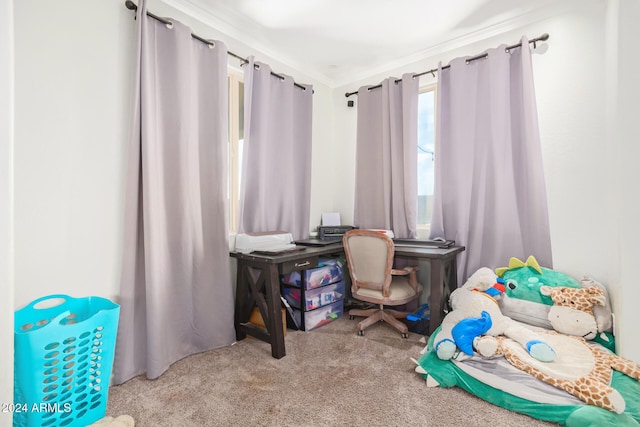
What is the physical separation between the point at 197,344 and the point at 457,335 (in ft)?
5.80

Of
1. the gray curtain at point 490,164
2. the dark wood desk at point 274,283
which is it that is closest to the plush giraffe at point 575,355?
the gray curtain at point 490,164

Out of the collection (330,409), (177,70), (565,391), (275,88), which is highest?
(275,88)

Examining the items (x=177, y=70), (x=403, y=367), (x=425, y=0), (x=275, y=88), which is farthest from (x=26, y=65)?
(x=403, y=367)

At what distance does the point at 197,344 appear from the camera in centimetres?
224

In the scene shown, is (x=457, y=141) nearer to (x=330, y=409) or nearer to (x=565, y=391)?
(x=565, y=391)

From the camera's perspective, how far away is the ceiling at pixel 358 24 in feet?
7.61

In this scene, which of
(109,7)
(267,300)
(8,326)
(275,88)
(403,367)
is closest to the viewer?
(8,326)

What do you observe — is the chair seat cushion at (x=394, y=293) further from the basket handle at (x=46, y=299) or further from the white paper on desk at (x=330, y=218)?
the basket handle at (x=46, y=299)

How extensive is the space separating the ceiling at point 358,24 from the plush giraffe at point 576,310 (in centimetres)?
207

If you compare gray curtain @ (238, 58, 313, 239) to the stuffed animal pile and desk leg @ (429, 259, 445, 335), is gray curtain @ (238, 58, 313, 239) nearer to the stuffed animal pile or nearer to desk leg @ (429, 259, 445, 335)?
desk leg @ (429, 259, 445, 335)

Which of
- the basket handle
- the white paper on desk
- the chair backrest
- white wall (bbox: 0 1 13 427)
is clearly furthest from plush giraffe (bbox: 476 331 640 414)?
the basket handle

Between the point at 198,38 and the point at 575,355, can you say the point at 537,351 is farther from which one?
the point at 198,38

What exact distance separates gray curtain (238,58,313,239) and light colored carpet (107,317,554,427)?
42.8 inches

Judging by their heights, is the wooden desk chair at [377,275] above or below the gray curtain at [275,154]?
below
